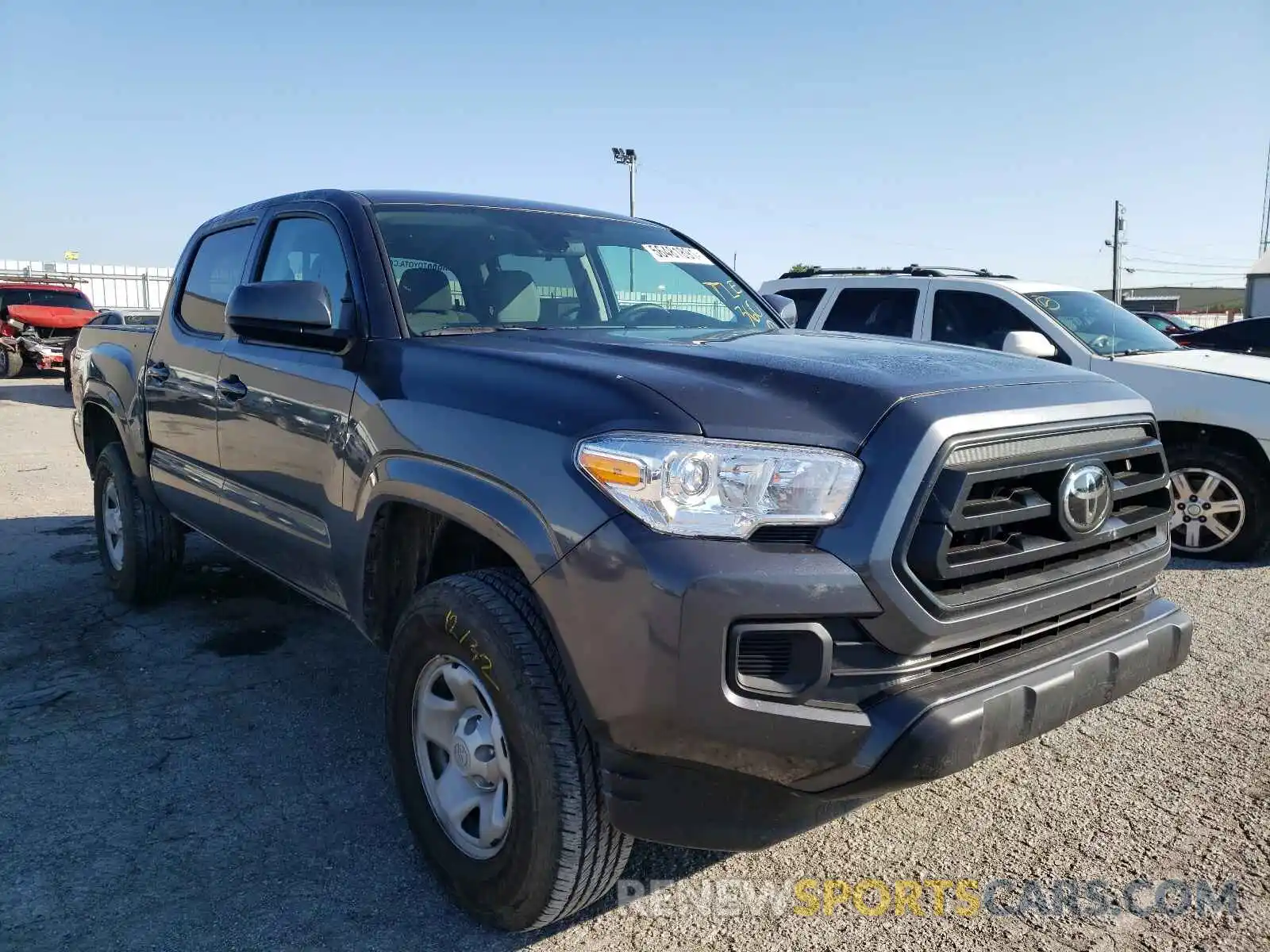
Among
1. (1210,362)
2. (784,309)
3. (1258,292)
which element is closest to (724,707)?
(784,309)

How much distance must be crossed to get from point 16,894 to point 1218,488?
20.6ft

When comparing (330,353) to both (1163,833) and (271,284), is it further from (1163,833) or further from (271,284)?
(1163,833)

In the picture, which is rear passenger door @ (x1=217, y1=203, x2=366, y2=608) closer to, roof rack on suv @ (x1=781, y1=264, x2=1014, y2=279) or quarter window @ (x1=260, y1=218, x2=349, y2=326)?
quarter window @ (x1=260, y1=218, x2=349, y2=326)

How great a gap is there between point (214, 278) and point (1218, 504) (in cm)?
579

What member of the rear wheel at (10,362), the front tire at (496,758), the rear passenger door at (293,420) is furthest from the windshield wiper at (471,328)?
the rear wheel at (10,362)

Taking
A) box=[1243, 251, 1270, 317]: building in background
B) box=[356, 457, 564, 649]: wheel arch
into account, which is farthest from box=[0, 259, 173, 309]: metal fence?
box=[1243, 251, 1270, 317]: building in background

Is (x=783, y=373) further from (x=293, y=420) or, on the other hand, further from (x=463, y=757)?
(x=293, y=420)

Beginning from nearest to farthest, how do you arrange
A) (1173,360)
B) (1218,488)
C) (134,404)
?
(134,404) → (1218,488) → (1173,360)

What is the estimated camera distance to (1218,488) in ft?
19.4

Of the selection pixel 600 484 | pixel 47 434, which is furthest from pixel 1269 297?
pixel 600 484

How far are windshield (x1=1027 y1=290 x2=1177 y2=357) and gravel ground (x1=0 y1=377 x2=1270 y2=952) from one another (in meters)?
2.64

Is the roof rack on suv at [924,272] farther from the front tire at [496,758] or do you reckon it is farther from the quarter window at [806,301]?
the front tire at [496,758]

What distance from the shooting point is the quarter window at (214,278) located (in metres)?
4.09

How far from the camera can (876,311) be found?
24.7 ft
